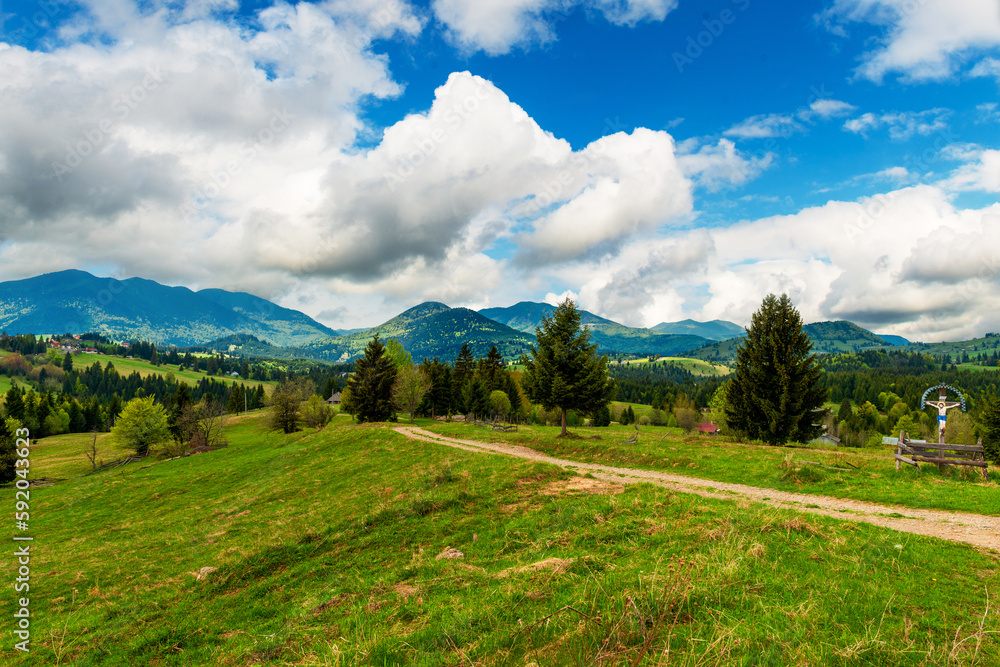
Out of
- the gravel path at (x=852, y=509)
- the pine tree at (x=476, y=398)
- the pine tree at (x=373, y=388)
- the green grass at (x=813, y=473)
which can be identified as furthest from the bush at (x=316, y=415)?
the gravel path at (x=852, y=509)

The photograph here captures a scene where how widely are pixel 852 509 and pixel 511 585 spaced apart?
38.2 feet

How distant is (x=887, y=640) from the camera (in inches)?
207

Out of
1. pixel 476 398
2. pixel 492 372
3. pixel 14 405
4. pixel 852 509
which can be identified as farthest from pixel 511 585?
pixel 14 405

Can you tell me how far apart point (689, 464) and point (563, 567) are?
1407 centimetres

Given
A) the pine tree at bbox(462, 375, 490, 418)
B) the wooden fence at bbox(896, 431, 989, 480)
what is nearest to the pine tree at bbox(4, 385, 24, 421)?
the pine tree at bbox(462, 375, 490, 418)

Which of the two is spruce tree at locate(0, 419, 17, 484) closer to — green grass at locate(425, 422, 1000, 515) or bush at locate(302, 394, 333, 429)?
bush at locate(302, 394, 333, 429)

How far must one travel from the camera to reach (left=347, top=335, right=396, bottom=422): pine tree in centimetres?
5344

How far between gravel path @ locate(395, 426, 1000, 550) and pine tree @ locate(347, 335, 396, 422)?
125ft

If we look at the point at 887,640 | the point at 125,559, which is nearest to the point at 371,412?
the point at 125,559

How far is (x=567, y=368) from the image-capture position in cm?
3183

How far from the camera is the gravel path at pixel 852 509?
34.2 feet

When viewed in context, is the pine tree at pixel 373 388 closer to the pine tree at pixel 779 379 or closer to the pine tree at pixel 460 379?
the pine tree at pixel 460 379

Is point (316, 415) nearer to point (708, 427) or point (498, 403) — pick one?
point (498, 403)

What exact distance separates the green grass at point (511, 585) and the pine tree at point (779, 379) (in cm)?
2178
